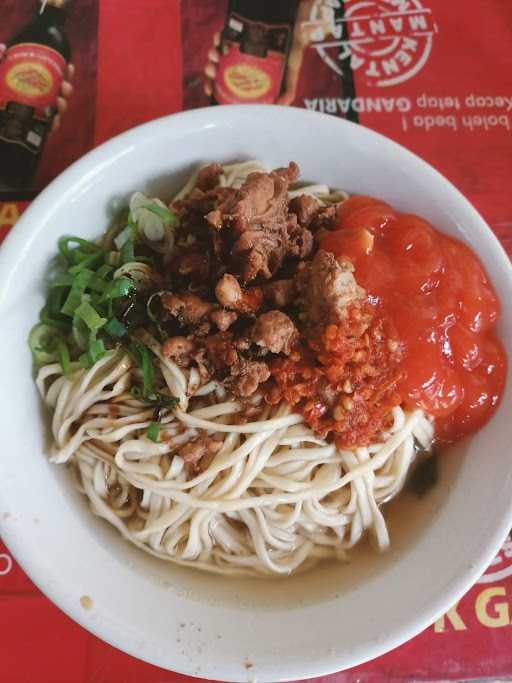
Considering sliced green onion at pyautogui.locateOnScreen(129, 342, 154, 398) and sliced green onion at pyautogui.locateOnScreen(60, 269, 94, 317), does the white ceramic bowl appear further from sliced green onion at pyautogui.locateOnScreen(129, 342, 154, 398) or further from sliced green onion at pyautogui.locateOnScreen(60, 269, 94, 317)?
sliced green onion at pyautogui.locateOnScreen(129, 342, 154, 398)

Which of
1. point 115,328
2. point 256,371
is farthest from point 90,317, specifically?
point 256,371

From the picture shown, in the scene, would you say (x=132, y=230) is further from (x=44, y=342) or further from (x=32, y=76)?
(x=32, y=76)

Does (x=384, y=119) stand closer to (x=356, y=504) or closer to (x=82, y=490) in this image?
(x=356, y=504)

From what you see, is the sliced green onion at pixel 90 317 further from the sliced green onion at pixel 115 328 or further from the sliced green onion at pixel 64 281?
the sliced green onion at pixel 64 281

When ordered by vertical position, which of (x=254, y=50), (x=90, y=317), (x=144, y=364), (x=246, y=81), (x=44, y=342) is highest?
(x=254, y=50)

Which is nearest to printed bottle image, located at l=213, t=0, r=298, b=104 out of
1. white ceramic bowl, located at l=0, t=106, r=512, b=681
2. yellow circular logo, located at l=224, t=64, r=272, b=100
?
yellow circular logo, located at l=224, t=64, r=272, b=100

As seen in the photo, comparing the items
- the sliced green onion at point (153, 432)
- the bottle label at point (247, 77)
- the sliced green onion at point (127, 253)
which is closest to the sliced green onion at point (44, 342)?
the sliced green onion at point (127, 253)
